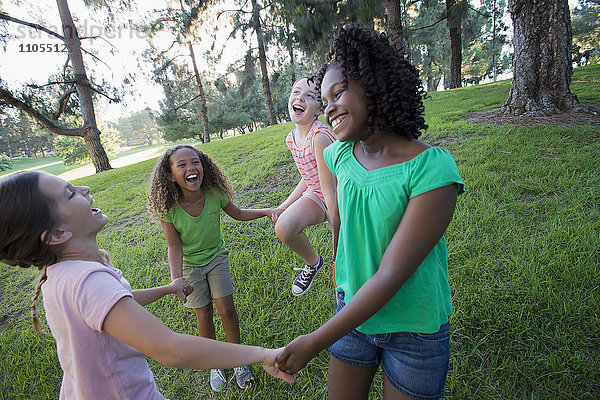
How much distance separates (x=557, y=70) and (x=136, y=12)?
573 inches

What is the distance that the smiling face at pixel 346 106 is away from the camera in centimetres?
119

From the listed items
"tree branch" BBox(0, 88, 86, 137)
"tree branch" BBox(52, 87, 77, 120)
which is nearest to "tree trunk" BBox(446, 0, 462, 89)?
"tree branch" BBox(0, 88, 86, 137)

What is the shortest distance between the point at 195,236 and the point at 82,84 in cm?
1338

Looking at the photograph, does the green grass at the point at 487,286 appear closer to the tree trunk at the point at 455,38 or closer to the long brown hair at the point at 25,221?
the long brown hair at the point at 25,221

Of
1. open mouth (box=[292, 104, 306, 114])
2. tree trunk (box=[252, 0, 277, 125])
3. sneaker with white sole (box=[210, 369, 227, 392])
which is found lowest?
sneaker with white sole (box=[210, 369, 227, 392])

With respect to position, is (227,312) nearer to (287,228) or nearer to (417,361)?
(287,228)

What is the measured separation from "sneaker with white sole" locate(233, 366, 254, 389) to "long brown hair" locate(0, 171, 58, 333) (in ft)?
4.80

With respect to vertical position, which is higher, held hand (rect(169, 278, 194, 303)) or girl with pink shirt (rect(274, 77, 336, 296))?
girl with pink shirt (rect(274, 77, 336, 296))

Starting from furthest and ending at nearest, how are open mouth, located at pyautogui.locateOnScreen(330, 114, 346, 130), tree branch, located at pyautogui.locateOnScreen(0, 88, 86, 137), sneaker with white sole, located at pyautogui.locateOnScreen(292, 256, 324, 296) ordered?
1. tree branch, located at pyautogui.locateOnScreen(0, 88, 86, 137)
2. sneaker with white sole, located at pyautogui.locateOnScreen(292, 256, 324, 296)
3. open mouth, located at pyautogui.locateOnScreen(330, 114, 346, 130)

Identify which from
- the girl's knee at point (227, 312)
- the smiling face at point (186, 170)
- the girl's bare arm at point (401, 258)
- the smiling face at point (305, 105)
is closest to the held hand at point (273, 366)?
the girl's bare arm at point (401, 258)

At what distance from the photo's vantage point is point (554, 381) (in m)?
1.71

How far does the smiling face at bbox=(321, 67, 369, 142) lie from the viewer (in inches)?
46.8

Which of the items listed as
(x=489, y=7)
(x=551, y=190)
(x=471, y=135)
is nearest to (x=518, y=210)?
(x=551, y=190)

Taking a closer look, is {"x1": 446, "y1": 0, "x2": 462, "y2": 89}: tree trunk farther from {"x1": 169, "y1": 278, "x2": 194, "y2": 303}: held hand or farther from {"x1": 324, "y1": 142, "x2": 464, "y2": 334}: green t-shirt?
{"x1": 169, "y1": 278, "x2": 194, "y2": 303}: held hand
